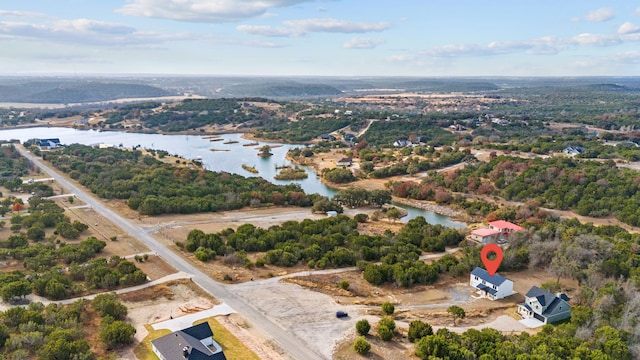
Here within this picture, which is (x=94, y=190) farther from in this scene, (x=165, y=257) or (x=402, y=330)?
(x=402, y=330)

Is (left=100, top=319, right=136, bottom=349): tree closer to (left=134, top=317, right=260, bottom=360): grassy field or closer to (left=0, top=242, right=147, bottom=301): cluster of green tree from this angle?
(left=134, top=317, right=260, bottom=360): grassy field

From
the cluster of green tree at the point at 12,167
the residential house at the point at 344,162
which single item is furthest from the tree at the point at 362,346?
the residential house at the point at 344,162

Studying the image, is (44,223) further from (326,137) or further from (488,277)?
(326,137)

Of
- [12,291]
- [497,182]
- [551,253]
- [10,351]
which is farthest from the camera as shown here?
[497,182]

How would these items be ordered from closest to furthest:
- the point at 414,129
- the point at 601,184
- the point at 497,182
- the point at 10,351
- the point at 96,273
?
the point at 10,351 → the point at 96,273 → the point at 601,184 → the point at 497,182 → the point at 414,129

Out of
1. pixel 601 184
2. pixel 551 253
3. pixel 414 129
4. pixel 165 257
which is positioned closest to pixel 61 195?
pixel 165 257

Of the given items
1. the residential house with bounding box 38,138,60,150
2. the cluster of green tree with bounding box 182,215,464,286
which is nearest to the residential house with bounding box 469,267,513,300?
the cluster of green tree with bounding box 182,215,464,286

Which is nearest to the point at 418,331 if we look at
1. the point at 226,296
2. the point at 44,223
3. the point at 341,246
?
the point at 226,296
